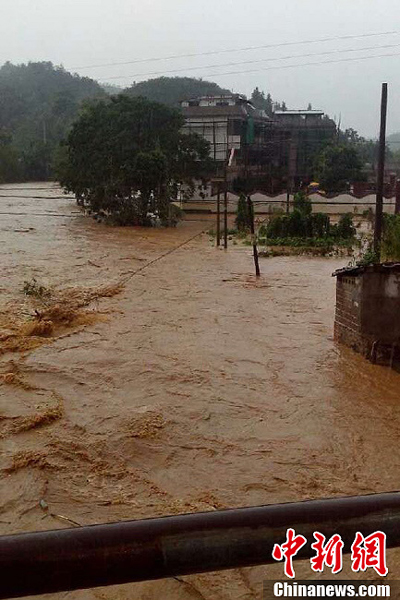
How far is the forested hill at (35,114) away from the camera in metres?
60.9

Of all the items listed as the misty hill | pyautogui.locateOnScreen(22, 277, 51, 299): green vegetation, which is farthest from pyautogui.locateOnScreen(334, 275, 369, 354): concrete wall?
the misty hill

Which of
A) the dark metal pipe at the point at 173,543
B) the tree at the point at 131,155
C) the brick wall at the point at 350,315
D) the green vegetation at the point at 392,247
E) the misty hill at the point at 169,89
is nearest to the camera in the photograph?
the dark metal pipe at the point at 173,543

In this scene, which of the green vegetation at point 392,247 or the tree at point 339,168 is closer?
the green vegetation at point 392,247

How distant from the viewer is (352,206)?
36.0 m

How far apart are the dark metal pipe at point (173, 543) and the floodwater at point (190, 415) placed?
98 centimetres

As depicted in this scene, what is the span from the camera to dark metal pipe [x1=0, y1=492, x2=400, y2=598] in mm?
1104

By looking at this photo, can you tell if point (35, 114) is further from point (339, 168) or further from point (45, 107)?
point (339, 168)

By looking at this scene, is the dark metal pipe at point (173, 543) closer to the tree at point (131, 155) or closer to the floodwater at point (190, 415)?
the floodwater at point (190, 415)

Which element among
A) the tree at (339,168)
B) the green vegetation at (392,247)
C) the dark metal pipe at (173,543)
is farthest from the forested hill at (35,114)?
the dark metal pipe at (173,543)

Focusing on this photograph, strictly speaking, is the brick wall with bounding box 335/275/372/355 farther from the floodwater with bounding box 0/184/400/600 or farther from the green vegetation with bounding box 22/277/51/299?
the green vegetation with bounding box 22/277/51/299

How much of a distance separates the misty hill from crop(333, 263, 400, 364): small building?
70.4m

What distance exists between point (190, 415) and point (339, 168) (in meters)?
34.6

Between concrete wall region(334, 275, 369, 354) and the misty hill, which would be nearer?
concrete wall region(334, 275, 369, 354)

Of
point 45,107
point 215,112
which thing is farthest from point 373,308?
point 45,107
